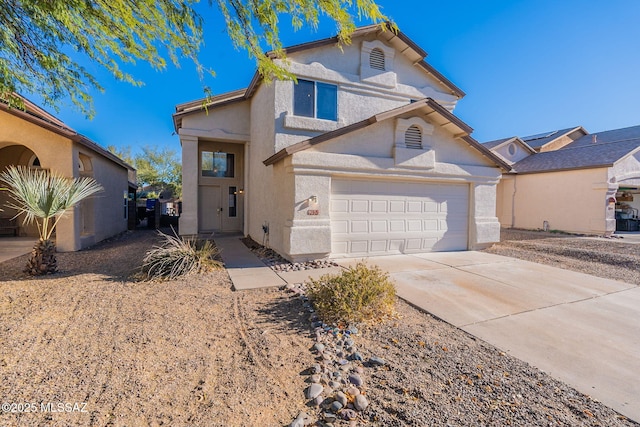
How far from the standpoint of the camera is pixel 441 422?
7.85 feet

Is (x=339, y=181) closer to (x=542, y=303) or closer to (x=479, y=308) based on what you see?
(x=479, y=308)

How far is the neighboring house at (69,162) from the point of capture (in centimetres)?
893

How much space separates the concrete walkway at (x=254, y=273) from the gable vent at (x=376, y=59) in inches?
322

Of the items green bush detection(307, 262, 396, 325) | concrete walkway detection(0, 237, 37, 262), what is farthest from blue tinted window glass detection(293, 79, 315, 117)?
concrete walkway detection(0, 237, 37, 262)

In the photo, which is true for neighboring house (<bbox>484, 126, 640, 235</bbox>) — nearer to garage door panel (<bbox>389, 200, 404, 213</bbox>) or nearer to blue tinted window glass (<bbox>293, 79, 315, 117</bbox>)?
garage door panel (<bbox>389, 200, 404, 213</bbox>)

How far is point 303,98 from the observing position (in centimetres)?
965

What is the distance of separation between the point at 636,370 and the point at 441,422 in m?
2.68

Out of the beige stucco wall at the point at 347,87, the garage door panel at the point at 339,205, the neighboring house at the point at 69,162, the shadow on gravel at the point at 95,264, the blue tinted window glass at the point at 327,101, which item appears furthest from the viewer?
the blue tinted window glass at the point at 327,101

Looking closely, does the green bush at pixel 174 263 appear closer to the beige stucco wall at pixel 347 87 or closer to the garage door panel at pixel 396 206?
the beige stucco wall at pixel 347 87

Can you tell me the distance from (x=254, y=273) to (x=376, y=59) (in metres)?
9.36

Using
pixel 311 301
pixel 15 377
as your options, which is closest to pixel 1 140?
pixel 15 377

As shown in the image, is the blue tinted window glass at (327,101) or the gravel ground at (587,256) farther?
the blue tinted window glass at (327,101)

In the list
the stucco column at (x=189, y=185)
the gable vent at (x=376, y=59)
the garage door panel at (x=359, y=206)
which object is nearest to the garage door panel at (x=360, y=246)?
the garage door panel at (x=359, y=206)

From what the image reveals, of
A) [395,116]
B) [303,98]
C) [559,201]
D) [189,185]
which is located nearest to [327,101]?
[303,98]
